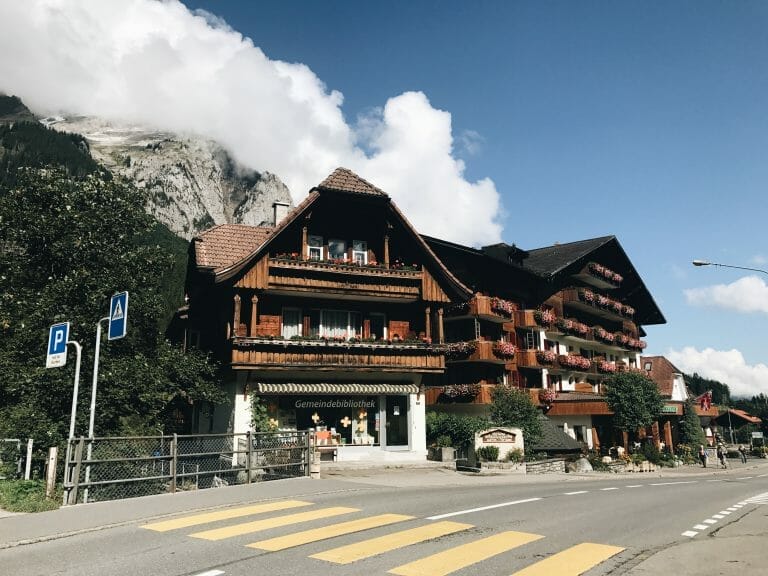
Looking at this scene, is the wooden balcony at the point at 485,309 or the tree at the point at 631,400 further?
the tree at the point at 631,400

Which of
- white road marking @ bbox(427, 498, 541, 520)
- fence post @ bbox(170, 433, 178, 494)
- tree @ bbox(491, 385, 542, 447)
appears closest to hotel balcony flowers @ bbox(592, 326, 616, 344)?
tree @ bbox(491, 385, 542, 447)

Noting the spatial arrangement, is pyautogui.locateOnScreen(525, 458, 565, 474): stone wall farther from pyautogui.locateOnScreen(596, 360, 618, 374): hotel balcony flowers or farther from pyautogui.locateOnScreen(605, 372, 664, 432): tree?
pyautogui.locateOnScreen(596, 360, 618, 374): hotel balcony flowers

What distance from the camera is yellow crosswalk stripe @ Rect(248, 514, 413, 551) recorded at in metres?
9.88

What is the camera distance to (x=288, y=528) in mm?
11250

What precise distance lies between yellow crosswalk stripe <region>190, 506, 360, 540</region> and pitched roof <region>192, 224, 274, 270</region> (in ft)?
53.3

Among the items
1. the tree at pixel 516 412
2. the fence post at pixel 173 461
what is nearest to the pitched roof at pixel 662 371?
the tree at pixel 516 412

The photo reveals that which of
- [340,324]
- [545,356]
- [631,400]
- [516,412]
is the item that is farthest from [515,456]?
[631,400]

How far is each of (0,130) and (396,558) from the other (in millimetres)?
185875

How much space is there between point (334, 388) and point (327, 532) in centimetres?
1655

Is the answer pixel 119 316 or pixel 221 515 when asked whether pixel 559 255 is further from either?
pixel 221 515

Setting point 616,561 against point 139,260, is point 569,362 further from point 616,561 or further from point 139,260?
point 616,561

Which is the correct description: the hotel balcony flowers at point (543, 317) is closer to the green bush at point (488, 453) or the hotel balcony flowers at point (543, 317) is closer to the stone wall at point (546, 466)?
the stone wall at point (546, 466)

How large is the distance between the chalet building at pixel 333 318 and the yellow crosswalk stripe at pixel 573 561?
17.5 m

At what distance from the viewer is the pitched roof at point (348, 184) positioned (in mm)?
28406
